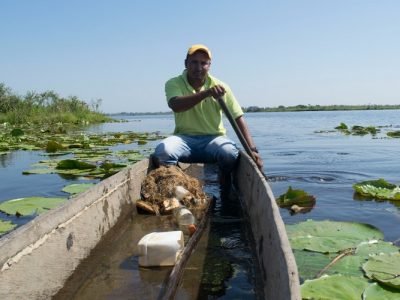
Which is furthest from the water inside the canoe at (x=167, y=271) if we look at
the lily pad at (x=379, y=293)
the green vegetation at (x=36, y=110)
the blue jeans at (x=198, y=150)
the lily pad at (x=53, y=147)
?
the green vegetation at (x=36, y=110)

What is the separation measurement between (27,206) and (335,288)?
8.21ft

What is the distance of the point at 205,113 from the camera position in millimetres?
3918

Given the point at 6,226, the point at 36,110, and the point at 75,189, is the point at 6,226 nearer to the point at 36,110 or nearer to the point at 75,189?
the point at 75,189

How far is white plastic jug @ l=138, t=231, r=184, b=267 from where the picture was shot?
1.93m

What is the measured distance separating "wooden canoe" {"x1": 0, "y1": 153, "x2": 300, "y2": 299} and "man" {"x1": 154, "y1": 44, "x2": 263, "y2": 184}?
0.91 metres

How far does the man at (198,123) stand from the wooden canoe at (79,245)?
0.91 m

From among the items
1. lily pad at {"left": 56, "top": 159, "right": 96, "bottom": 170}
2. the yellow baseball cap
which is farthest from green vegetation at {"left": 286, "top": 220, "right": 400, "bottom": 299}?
lily pad at {"left": 56, "top": 159, "right": 96, "bottom": 170}

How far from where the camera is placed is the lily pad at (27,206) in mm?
3123

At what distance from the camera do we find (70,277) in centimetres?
187

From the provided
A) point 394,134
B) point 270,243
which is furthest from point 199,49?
point 394,134

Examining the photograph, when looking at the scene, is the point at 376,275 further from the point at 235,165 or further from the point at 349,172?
the point at 349,172

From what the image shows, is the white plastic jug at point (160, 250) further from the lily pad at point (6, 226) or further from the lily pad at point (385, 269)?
the lily pad at point (6, 226)

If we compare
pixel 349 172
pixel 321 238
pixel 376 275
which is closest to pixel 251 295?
pixel 376 275

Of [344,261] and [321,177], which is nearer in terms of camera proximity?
[344,261]
